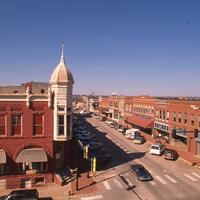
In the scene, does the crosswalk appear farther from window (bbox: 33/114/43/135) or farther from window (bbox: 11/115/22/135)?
window (bbox: 11/115/22/135)

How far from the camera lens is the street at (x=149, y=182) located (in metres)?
30.3

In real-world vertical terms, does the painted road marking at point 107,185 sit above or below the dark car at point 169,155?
below

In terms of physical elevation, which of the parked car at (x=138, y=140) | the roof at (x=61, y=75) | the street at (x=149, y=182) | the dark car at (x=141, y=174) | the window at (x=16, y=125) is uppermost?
the roof at (x=61, y=75)

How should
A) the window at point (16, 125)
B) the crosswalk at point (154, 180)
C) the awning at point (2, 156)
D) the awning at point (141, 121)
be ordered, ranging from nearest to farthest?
the awning at point (2, 156) < the window at point (16, 125) < the crosswalk at point (154, 180) < the awning at point (141, 121)

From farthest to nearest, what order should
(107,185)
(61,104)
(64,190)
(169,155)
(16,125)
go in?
1. (169,155)
2. (61,104)
3. (107,185)
4. (16,125)
5. (64,190)

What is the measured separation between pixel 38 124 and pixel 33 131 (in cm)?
90

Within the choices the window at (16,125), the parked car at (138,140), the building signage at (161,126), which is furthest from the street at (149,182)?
the window at (16,125)

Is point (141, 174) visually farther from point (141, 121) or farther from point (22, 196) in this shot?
point (141, 121)

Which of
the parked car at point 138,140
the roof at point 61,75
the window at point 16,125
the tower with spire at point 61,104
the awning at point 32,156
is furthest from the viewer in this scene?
the parked car at point 138,140

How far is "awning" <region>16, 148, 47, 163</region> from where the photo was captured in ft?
104

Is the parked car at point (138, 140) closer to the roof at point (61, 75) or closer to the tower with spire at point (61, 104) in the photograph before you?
the tower with spire at point (61, 104)

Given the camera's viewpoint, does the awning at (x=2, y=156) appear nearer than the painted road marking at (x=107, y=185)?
Yes

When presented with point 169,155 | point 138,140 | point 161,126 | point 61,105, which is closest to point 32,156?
point 61,105

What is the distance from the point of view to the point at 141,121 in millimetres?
69062
